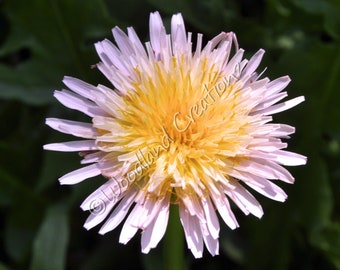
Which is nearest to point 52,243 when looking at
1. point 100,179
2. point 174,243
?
point 100,179

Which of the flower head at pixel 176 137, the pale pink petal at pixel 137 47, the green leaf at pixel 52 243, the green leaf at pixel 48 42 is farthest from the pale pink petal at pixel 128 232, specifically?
the green leaf at pixel 48 42

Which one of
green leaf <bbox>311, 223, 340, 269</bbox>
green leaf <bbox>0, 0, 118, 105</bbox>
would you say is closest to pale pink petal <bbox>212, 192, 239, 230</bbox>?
green leaf <bbox>311, 223, 340, 269</bbox>

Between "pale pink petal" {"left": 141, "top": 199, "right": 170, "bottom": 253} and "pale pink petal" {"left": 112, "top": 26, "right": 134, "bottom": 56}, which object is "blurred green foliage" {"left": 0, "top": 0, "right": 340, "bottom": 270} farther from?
"pale pink petal" {"left": 141, "top": 199, "right": 170, "bottom": 253}

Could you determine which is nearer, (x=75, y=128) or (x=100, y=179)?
(x=75, y=128)

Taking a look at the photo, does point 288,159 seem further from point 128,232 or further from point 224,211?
point 128,232

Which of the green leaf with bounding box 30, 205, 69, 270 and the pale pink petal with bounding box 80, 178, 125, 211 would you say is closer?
the pale pink petal with bounding box 80, 178, 125, 211

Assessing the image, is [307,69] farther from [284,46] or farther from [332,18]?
[284,46]
